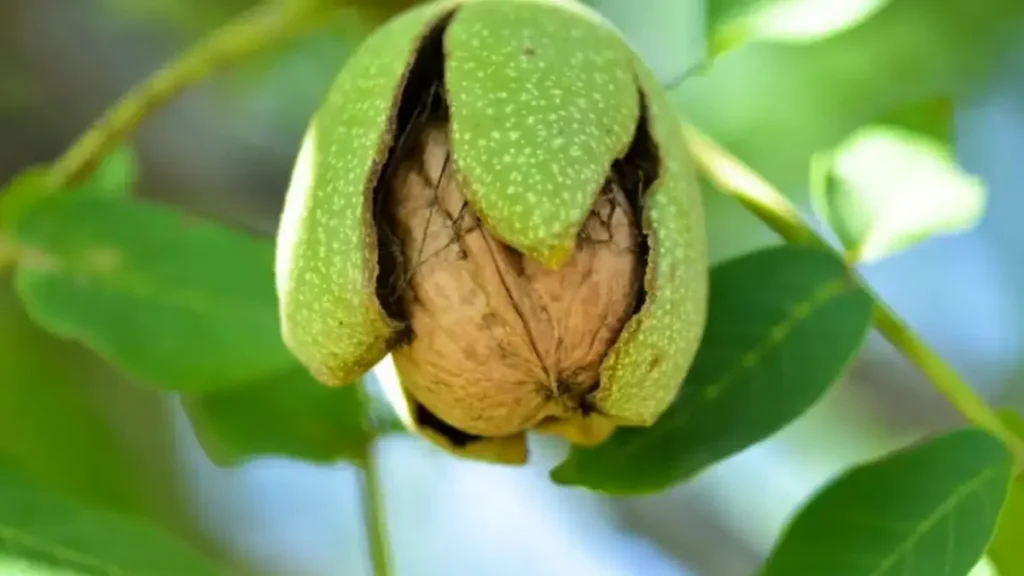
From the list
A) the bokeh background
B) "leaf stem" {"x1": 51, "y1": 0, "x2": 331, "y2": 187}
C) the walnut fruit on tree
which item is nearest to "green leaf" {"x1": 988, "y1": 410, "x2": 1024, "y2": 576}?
the walnut fruit on tree

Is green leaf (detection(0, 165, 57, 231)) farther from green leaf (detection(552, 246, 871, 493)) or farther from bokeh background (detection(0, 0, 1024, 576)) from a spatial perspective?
bokeh background (detection(0, 0, 1024, 576))

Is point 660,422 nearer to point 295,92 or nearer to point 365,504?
point 365,504

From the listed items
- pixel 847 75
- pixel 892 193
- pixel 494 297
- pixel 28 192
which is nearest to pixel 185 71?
pixel 28 192

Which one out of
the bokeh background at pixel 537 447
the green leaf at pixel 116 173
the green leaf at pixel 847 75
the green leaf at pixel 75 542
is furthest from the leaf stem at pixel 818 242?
the green leaf at pixel 847 75

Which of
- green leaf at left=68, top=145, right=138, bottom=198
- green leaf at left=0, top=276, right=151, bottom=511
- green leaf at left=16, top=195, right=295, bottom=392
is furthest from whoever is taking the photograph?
green leaf at left=0, top=276, right=151, bottom=511

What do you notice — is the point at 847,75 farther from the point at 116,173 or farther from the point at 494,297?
the point at 494,297

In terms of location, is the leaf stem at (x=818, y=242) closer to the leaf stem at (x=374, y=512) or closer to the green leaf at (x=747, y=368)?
the green leaf at (x=747, y=368)
